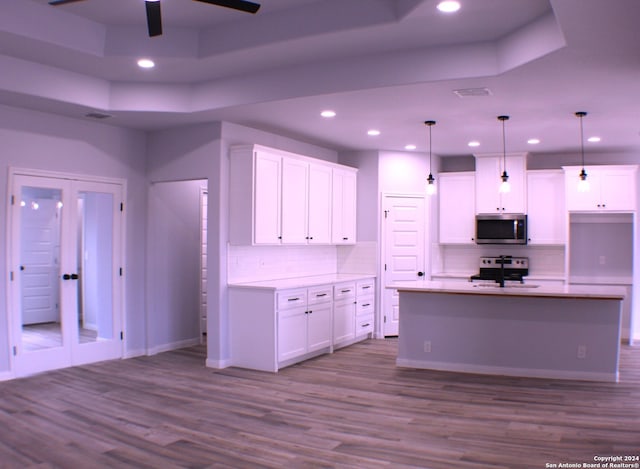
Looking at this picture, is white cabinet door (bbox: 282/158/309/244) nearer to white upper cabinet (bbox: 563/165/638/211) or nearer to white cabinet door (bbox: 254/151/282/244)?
white cabinet door (bbox: 254/151/282/244)

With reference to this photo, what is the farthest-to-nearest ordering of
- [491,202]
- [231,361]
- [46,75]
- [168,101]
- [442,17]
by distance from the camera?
[491,202], [231,361], [168,101], [46,75], [442,17]

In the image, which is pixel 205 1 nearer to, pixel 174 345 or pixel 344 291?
pixel 344 291

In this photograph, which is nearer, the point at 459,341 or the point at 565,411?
the point at 565,411

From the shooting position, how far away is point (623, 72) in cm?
432

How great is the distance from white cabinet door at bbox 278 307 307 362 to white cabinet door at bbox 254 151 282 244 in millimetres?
874

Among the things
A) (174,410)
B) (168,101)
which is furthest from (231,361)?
(168,101)

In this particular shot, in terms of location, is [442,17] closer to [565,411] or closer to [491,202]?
[565,411]

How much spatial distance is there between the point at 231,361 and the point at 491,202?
14.7ft

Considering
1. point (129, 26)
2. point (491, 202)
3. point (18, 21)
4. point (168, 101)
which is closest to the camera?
point (18, 21)

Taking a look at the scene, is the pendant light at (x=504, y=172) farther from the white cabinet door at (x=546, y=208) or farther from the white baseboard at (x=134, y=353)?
the white baseboard at (x=134, y=353)

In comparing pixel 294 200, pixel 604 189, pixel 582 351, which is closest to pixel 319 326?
pixel 294 200

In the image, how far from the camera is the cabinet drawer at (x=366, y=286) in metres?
7.43

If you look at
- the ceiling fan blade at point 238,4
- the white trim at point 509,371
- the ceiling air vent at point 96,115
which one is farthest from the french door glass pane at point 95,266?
the ceiling fan blade at point 238,4

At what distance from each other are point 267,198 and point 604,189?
4.80m
